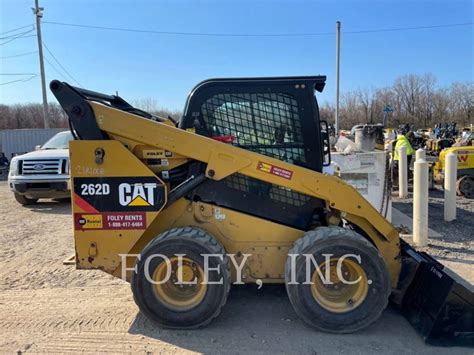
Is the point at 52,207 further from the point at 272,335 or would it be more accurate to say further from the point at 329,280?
the point at 329,280

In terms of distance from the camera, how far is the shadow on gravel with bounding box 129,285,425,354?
347 centimetres

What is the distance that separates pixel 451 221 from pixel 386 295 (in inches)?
194

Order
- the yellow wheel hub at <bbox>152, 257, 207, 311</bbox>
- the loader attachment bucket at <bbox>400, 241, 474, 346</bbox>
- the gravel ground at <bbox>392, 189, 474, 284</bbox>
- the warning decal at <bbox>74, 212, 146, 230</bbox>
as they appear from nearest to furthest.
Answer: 1. the loader attachment bucket at <bbox>400, 241, 474, 346</bbox>
2. the yellow wheel hub at <bbox>152, 257, 207, 311</bbox>
3. the warning decal at <bbox>74, 212, 146, 230</bbox>
4. the gravel ground at <bbox>392, 189, 474, 284</bbox>

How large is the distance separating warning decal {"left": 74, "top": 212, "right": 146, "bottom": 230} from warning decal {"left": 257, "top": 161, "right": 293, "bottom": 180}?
1.18 m

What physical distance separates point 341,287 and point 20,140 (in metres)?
26.4

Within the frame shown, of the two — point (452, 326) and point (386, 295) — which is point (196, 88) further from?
point (452, 326)

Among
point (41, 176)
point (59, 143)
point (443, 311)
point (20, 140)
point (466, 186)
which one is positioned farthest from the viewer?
point (20, 140)

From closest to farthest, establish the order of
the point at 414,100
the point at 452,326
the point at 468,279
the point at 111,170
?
the point at 452,326 < the point at 111,170 < the point at 468,279 < the point at 414,100

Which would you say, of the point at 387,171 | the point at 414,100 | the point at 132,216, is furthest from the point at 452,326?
the point at 414,100

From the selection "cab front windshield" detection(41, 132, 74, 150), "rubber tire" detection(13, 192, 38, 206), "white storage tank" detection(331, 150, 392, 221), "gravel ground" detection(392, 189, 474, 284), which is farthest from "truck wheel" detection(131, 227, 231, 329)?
"cab front windshield" detection(41, 132, 74, 150)

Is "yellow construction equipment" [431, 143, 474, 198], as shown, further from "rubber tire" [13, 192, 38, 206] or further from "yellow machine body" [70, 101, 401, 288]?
"rubber tire" [13, 192, 38, 206]

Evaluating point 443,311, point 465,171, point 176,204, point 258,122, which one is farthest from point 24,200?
point 465,171

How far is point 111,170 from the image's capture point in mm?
3836

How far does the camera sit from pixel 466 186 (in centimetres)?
1126
